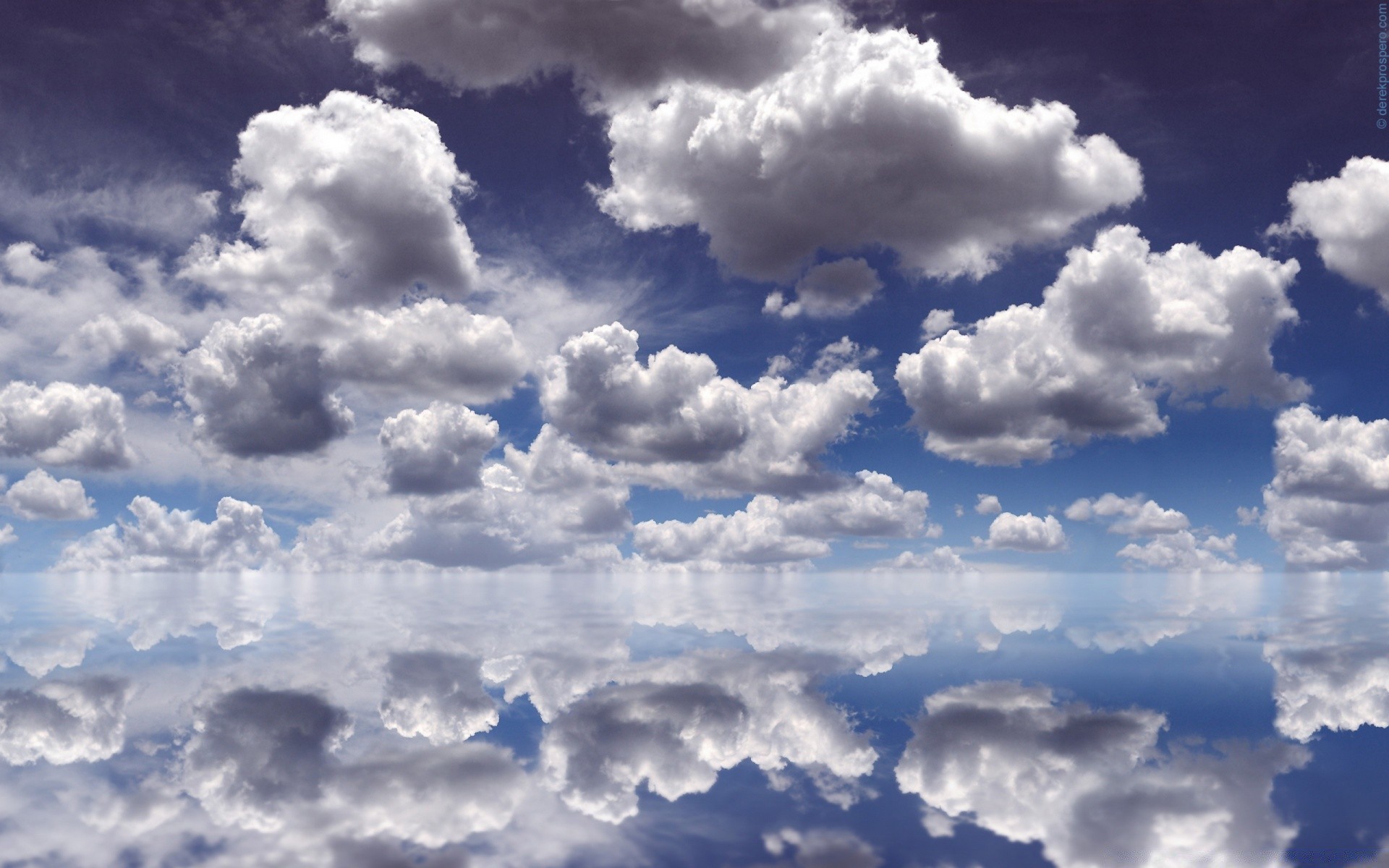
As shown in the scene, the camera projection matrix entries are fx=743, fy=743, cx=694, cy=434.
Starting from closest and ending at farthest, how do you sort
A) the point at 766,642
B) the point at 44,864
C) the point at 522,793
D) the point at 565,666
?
the point at 44,864 → the point at 522,793 → the point at 565,666 → the point at 766,642

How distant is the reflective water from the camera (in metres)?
35.7

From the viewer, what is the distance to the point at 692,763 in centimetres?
4884

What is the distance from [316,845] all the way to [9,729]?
4584 centimetres

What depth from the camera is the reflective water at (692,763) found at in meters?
35.7

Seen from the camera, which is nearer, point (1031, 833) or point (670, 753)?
point (1031, 833)

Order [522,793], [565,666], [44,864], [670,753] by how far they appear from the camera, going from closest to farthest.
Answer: [44,864] < [522,793] < [670,753] < [565,666]

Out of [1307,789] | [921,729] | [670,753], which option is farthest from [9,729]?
[1307,789]

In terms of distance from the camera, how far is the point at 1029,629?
172 meters

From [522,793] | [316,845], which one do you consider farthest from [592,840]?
[316,845]

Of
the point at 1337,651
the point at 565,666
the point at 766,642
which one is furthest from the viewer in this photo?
the point at 766,642

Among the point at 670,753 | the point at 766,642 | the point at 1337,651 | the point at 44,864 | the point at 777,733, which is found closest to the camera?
the point at 44,864

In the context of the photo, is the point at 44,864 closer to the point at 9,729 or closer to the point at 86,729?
the point at 86,729

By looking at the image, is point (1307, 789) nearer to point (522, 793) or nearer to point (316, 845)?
point (522, 793)

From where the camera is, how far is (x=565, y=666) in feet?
311
